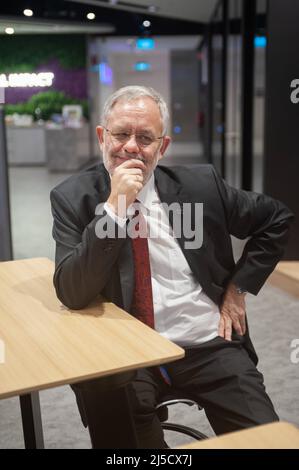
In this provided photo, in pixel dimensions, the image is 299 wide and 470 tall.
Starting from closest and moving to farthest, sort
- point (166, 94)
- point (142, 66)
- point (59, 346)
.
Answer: point (59, 346) < point (142, 66) < point (166, 94)

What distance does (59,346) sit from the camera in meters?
1.46

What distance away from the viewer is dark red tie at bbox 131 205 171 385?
183 cm

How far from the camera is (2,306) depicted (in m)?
1.76

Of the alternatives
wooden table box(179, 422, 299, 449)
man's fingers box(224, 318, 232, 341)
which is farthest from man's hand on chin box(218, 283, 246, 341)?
wooden table box(179, 422, 299, 449)

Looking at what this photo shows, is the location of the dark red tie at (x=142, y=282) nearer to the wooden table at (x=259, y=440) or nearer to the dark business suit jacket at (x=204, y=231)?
the dark business suit jacket at (x=204, y=231)

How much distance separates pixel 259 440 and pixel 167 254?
91 centimetres

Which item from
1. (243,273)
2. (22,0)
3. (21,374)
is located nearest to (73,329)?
(21,374)

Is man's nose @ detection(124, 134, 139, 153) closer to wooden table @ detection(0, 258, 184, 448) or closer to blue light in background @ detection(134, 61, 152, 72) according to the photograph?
wooden table @ detection(0, 258, 184, 448)

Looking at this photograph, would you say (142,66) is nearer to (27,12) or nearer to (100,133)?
(27,12)

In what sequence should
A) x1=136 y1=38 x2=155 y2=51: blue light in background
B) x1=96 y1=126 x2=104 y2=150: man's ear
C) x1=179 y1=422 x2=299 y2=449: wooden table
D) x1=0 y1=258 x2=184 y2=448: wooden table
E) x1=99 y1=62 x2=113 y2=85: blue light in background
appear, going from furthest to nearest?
x1=99 y1=62 x2=113 y2=85: blue light in background < x1=136 y1=38 x2=155 y2=51: blue light in background < x1=96 y1=126 x2=104 y2=150: man's ear < x1=0 y1=258 x2=184 y2=448: wooden table < x1=179 y1=422 x2=299 y2=449: wooden table

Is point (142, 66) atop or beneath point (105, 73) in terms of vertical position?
atop

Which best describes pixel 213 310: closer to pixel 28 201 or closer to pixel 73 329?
pixel 73 329

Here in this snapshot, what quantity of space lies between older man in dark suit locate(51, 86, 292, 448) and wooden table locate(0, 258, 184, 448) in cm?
10

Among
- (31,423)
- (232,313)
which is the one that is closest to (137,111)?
(232,313)
